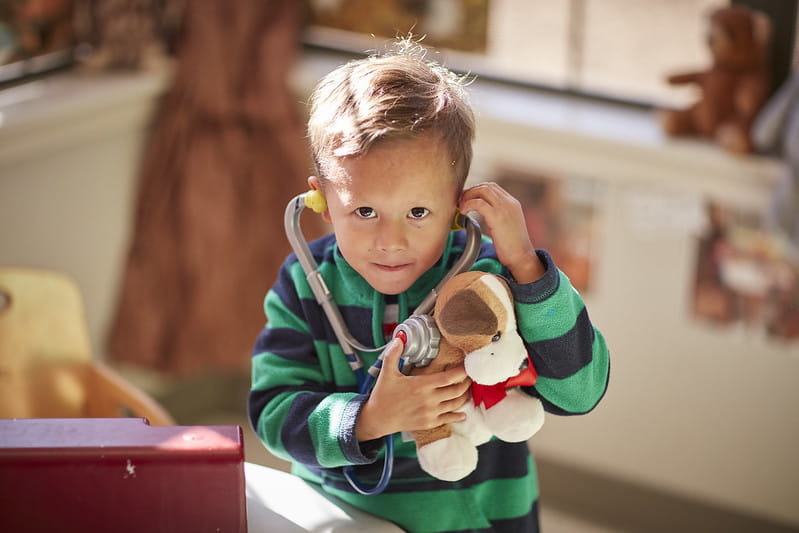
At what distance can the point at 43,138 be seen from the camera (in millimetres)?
2113

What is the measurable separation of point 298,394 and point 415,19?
156cm

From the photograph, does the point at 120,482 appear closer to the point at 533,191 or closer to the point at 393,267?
the point at 393,267

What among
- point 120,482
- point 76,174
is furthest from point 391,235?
point 76,174

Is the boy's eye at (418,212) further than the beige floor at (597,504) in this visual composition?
No

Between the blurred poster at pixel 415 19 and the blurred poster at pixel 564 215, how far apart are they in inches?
14.4

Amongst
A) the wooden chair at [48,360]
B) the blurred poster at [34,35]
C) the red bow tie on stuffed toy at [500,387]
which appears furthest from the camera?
the blurred poster at [34,35]

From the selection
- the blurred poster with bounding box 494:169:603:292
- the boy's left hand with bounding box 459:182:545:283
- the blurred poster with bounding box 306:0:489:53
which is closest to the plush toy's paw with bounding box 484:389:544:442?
the boy's left hand with bounding box 459:182:545:283

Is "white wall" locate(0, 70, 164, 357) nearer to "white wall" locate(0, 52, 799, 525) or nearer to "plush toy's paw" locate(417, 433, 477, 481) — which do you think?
"white wall" locate(0, 52, 799, 525)

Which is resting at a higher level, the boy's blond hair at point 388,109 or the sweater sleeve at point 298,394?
the boy's blond hair at point 388,109

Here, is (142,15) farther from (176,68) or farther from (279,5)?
(279,5)

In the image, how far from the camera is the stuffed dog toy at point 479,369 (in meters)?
0.93

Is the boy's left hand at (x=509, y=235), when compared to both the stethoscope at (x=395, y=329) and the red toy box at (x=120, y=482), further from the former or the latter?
the red toy box at (x=120, y=482)

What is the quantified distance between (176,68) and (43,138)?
37 cm

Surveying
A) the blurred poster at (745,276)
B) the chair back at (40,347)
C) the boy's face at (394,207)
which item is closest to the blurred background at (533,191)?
the blurred poster at (745,276)
